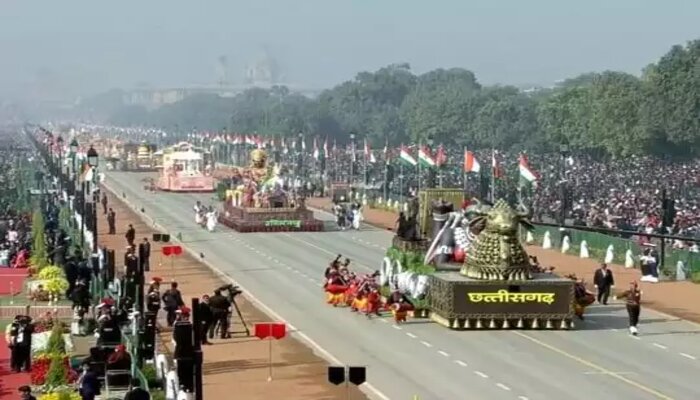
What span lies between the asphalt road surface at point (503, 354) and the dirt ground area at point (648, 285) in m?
1.31

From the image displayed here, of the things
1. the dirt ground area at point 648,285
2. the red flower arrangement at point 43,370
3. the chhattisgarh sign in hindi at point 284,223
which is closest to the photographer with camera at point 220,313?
the red flower arrangement at point 43,370

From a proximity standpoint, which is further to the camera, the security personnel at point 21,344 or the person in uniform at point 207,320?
the person in uniform at point 207,320

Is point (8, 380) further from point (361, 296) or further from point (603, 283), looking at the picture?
point (603, 283)

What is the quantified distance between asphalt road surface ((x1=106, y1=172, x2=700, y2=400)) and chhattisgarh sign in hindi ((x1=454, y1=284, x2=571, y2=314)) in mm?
553

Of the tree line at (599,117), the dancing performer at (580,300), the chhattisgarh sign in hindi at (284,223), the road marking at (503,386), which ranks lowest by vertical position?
the road marking at (503,386)

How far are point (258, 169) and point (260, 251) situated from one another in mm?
18443

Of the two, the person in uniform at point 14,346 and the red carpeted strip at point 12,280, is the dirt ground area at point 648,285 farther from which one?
the person in uniform at point 14,346

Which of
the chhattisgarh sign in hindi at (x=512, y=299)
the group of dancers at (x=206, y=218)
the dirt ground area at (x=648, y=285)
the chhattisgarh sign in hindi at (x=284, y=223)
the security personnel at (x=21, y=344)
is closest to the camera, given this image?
the security personnel at (x=21, y=344)

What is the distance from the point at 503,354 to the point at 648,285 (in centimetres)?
1526

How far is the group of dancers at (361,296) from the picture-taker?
3741 cm

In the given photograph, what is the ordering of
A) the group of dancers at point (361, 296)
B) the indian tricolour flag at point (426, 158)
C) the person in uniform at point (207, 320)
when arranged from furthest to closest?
the indian tricolour flag at point (426, 158) < the group of dancers at point (361, 296) < the person in uniform at point (207, 320)

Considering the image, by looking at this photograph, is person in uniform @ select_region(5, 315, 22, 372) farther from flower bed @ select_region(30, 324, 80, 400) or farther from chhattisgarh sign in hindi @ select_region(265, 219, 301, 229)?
chhattisgarh sign in hindi @ select_region(265, 219, 301, 229)

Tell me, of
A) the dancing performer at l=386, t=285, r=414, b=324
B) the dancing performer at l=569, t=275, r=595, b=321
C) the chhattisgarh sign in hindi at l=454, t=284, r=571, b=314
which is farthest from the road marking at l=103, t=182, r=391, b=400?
the dancing performer at l=569, t=275, r=595, b=321

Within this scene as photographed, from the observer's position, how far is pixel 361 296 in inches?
1528
